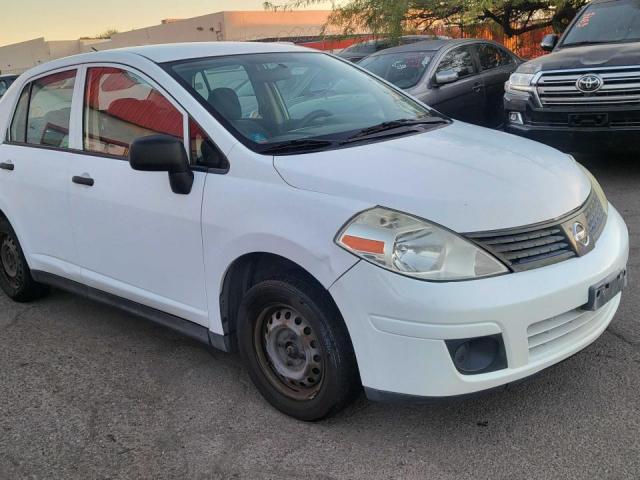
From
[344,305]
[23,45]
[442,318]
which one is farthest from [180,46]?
[23,45]

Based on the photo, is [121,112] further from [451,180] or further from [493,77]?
[493,77]

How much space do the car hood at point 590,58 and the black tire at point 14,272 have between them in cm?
544

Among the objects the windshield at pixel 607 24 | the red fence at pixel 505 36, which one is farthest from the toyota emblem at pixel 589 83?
the red fence at pixel 505 36

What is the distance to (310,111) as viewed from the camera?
146 inches

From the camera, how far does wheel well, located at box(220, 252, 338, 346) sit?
3008mm

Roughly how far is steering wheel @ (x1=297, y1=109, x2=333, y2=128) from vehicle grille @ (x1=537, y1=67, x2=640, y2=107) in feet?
13.7

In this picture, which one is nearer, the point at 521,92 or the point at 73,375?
the point at 73,375

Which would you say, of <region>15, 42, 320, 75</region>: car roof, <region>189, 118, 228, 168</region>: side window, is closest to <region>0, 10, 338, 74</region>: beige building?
<region>15, 42, 320, 75</region>: car roof

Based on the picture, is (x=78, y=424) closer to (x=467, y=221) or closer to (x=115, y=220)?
(x=115, y=220)

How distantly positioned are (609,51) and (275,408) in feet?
18.4

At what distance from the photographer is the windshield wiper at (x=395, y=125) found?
3486mm

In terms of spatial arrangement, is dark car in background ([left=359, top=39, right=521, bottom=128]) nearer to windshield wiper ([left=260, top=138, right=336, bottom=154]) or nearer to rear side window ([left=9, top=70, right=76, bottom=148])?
rear side window ([left=9, top=70, right=76, bottom=148])

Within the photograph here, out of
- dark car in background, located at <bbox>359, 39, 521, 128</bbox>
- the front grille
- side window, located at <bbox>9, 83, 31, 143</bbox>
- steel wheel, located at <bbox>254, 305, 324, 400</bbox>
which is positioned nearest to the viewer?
the front grille

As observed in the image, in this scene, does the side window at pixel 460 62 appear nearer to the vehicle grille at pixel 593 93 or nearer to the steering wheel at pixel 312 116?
the vehicle grille at pixel 593 93
